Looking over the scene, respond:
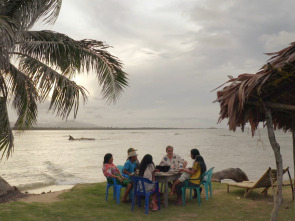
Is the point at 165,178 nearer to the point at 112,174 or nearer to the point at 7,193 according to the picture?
the point at 112,174

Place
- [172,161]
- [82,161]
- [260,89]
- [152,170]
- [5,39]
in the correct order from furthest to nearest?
[82,161], [172,161], [152,170], [5,39], [260,89]

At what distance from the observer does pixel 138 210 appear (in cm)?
632

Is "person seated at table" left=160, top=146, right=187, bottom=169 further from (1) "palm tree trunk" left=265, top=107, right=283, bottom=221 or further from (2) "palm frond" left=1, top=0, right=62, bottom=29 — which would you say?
(2) "palm frond" left=1, top=0, right=62, bottom=29

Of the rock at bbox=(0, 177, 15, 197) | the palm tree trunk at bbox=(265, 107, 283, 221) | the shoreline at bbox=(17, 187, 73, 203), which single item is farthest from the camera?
the rock at bbox=(0, 177, 15, 197)

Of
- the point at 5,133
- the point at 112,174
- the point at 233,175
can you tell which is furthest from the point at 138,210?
the point at 233,175

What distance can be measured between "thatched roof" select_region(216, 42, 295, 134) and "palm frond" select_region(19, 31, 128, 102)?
2.88 m

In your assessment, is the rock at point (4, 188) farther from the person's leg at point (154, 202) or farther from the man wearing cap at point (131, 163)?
the person's leg at point (154, 202)

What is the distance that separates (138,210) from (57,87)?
3.41 metres

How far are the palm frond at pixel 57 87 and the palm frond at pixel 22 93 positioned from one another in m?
0.36

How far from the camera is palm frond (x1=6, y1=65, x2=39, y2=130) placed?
711 cm

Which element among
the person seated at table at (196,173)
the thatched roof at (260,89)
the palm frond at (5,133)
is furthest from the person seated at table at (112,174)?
the thatched roof at (260,89)

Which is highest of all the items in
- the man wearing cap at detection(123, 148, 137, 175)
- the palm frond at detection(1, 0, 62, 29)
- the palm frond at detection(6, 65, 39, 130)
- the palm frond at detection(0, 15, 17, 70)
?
the palm frond at detection(1, 0, 62, 29)

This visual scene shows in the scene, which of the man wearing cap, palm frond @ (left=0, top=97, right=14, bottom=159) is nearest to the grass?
the man wearing cap

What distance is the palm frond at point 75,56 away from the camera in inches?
279
